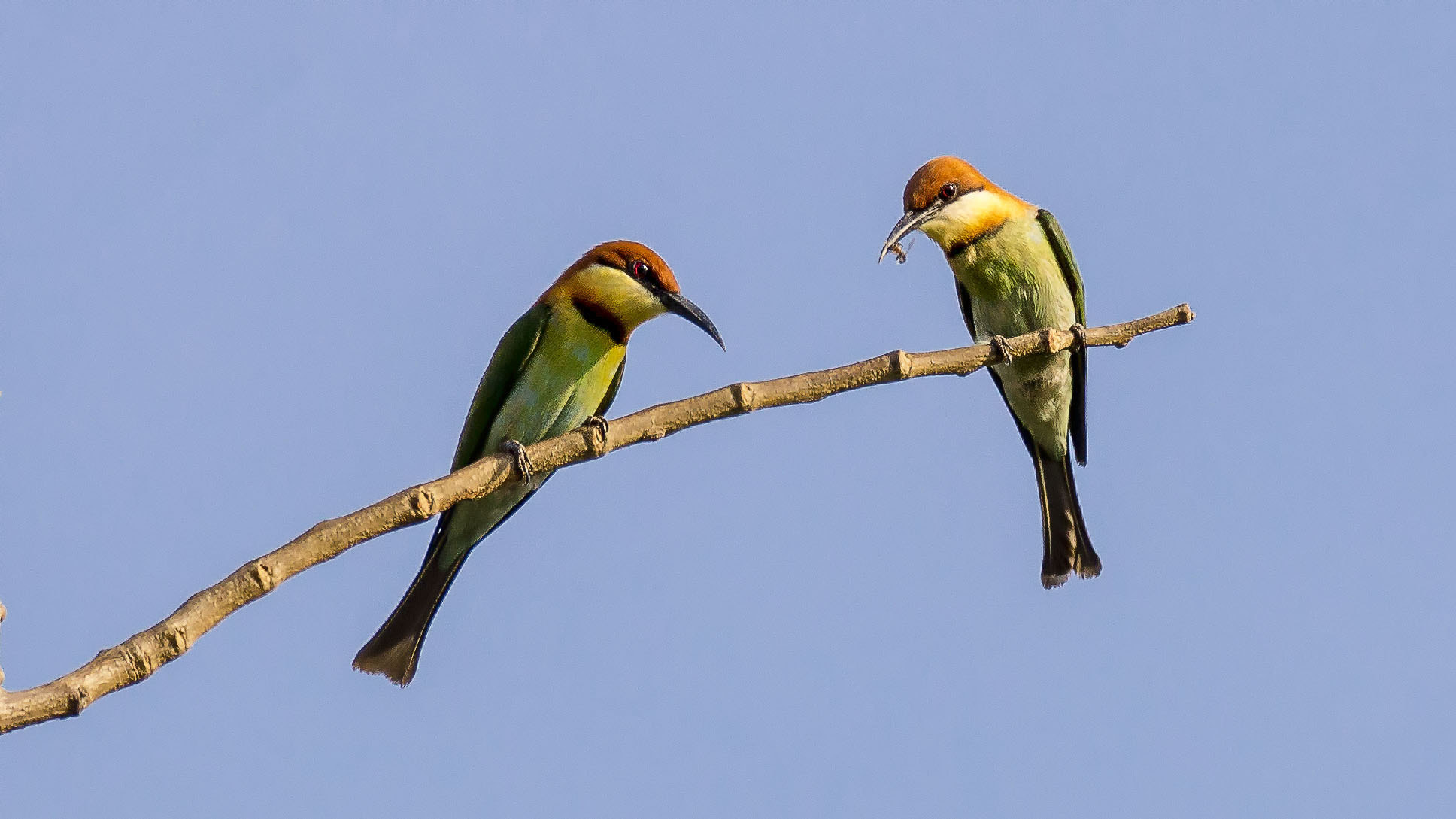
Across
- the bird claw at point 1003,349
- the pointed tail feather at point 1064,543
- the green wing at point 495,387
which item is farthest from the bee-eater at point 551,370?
the pointed tail feather at point 1064,543

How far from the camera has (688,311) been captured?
17.2ft

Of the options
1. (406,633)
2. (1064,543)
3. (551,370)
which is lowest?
(1064,543)

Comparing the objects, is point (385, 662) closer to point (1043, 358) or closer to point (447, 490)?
point (447, 490)

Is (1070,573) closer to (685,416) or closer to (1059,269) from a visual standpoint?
(1059,269)

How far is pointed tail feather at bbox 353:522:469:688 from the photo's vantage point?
15.4 ft

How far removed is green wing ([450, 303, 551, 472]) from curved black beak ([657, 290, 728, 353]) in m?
0.45

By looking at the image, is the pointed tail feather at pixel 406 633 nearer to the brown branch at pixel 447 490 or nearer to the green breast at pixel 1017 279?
the brown branch at pixel 447 490

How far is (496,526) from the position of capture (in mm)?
5043

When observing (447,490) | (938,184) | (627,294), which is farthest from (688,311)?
(447,490)

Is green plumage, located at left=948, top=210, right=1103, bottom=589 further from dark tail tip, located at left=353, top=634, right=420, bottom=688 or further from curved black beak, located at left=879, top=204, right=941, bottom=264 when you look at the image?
dark tail tip, located at left=353, top=634, right=420, bottom=688

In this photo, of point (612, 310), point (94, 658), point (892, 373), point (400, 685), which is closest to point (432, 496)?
point (94, 658)

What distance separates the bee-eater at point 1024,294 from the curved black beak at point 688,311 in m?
0.74

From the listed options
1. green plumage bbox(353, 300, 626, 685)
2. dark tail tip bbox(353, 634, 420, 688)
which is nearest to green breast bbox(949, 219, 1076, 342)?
green plumage bbox(353, 300, 626, 685)

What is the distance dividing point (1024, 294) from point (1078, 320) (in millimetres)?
368
